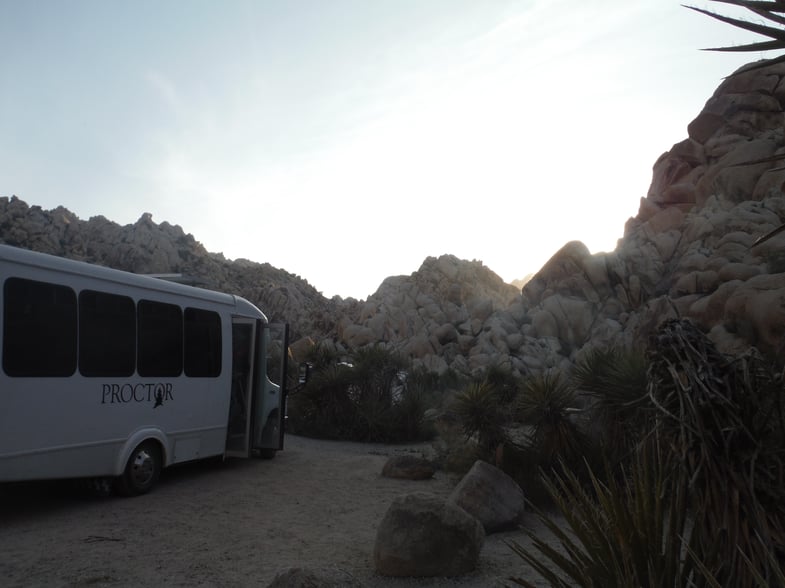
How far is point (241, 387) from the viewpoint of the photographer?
11.5 m

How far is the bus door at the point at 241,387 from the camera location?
11258mm

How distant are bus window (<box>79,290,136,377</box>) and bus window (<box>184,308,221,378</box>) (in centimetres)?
118

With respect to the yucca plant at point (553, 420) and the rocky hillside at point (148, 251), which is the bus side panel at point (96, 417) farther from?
the rocky hillside at point (148, 251)

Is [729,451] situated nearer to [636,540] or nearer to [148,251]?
[636,540]

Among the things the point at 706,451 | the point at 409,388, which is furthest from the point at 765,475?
the point at 409,388

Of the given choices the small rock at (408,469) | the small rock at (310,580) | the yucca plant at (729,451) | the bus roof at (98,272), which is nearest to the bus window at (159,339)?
the bus roof at (98,272)

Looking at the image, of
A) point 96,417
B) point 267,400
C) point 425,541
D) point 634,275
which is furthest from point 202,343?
point 634,275

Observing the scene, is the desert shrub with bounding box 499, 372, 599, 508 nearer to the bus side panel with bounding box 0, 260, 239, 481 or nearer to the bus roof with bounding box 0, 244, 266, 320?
the bus side panel with bounding box 0, 260, 239, 481

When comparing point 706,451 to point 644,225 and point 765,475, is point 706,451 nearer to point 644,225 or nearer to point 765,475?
point 765,475

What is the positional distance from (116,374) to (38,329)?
1325mm

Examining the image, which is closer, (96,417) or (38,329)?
(38,329)

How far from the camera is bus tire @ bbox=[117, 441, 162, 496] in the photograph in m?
8.73

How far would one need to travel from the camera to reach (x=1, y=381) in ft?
22.7

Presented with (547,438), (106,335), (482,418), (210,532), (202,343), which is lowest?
(210,532)
